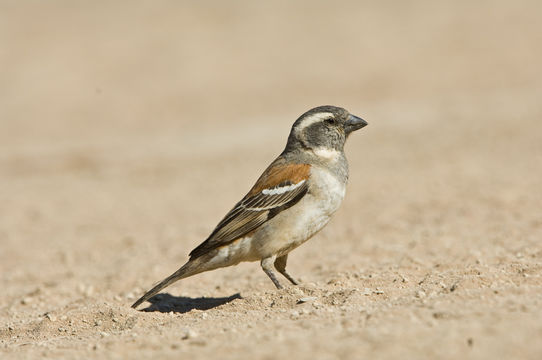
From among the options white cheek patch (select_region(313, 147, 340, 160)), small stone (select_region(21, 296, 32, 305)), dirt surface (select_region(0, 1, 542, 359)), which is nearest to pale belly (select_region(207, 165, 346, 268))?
white cheek patch (select_region(313, 147, 340, 160))

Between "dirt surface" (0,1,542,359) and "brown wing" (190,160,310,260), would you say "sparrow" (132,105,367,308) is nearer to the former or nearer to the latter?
"brown wing" (190,160,310,260)

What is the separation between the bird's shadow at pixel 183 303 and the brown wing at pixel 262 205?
0.62 m

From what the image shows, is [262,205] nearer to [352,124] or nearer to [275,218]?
[275,218]

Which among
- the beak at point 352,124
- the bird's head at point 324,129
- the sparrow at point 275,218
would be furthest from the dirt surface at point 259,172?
the beak at point 352,124

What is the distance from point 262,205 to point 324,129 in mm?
1291

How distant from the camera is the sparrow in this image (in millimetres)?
7617

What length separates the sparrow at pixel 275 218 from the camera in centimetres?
762

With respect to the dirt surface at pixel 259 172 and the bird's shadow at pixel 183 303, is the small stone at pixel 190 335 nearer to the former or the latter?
the dirt surface at pixel 259 172

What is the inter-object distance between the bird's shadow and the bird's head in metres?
2.05

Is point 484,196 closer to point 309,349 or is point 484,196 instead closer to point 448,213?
point 448,213

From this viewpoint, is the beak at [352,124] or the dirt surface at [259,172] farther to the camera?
the beak at [352,124]

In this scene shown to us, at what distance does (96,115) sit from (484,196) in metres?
18.6

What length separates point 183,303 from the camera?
8281 millimetres

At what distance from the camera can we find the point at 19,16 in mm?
37312
